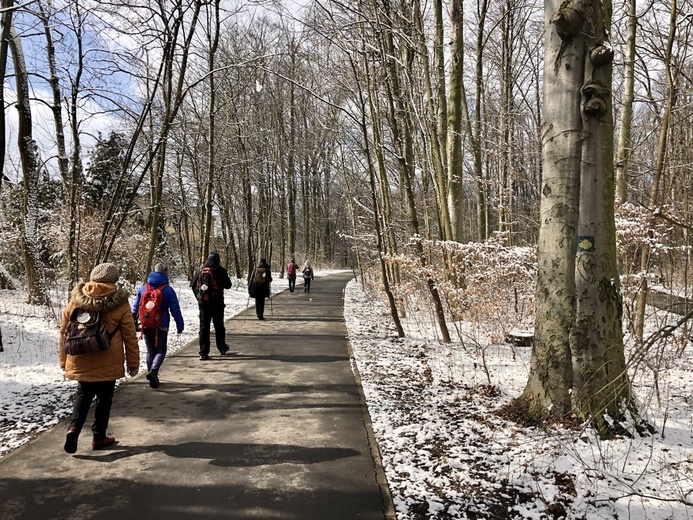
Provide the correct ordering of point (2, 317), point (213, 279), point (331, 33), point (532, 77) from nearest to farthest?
1. point (213, 279)
2. point (331, 33)
3. point (2, 317)
4. point (532, 77)

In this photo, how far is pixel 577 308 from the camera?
4457mm

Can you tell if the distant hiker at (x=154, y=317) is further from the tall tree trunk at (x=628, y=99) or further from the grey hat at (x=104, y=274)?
the tall tree trunk at (x=628, y=99)

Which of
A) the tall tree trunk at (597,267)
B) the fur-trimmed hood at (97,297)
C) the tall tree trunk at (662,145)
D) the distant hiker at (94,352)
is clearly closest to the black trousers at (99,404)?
the distant hiker at (94,352)

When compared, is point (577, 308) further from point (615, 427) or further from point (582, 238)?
point (615, 427)

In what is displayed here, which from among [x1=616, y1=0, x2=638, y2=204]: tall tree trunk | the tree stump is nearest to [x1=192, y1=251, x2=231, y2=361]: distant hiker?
the tree stump

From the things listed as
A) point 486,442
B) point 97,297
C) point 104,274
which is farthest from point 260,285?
point 486,442

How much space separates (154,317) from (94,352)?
198cm

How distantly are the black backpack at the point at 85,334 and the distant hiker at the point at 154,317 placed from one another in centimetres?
189

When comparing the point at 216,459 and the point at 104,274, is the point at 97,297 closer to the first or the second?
the point at 104,274

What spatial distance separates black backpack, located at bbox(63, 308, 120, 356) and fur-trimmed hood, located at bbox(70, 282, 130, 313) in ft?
0.19

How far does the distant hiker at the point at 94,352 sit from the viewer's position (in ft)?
13.5

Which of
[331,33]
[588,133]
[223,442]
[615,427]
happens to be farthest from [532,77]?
[223,442]

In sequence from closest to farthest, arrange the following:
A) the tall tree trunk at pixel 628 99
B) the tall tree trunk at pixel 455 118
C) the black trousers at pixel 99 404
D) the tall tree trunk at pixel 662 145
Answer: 1. the black trousers at pixel 99 404
2. the tall tree trunk at pixel 662 145
3. the tall tree trunk at pixel 628 99
4. the tall tree trunk at pixel 455 118

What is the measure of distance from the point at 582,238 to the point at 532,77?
15680 millimetres
